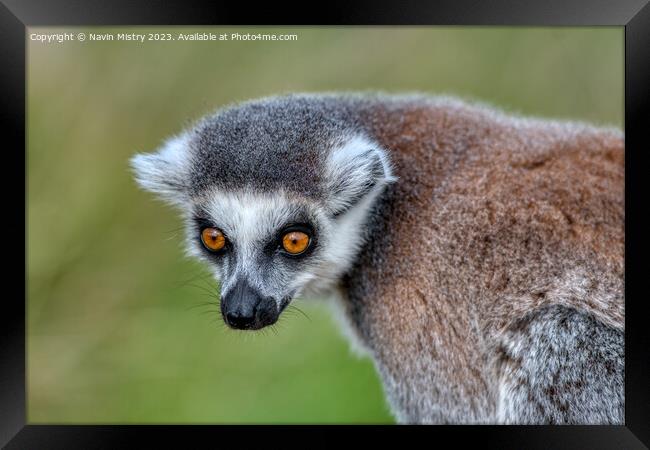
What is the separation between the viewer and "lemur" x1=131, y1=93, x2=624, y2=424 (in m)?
2.97

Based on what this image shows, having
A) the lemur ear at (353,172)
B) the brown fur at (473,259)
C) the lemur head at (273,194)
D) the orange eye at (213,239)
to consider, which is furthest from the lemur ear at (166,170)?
the brown fur at (473,259)

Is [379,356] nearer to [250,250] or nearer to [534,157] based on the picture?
[250,250]

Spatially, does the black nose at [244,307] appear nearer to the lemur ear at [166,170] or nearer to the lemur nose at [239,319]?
the lemur nose at [239,319]

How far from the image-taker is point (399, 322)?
322cm

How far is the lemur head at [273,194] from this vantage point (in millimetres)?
2984

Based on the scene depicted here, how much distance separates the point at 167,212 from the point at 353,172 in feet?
6.31

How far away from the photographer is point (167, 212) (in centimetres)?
453
